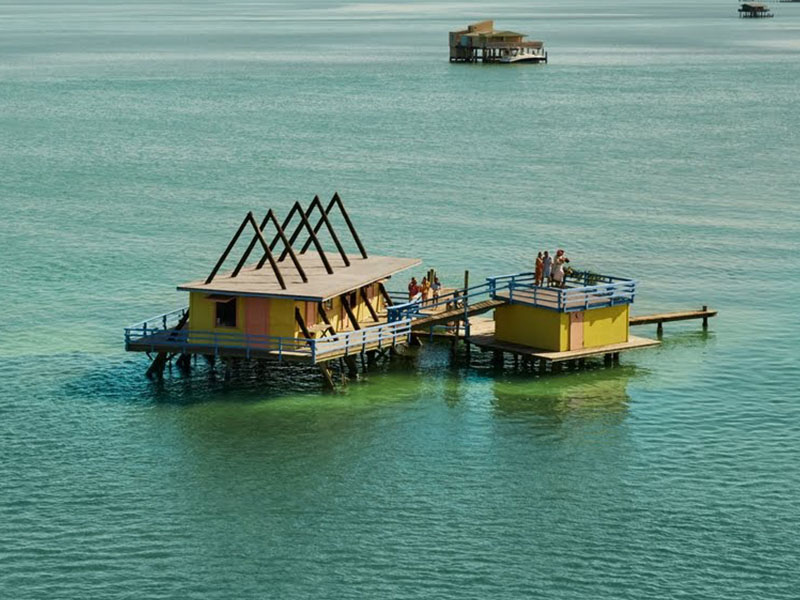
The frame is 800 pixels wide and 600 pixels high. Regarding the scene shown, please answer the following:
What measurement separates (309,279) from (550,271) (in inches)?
401

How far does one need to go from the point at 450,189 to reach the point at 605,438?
2416 inches

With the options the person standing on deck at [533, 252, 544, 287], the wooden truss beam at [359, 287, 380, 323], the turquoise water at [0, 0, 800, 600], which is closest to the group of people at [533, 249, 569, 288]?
the person standing on deck at [533, 252, 544, 287]

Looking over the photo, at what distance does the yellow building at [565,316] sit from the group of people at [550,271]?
0.58 meters

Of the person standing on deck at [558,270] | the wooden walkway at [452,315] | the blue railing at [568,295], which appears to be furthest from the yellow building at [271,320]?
the person standing on deck at [558,270]

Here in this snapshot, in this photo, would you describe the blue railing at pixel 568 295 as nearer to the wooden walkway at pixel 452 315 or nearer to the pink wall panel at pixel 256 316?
the wooden walkway at pixel 452 315

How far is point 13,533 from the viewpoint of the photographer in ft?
153

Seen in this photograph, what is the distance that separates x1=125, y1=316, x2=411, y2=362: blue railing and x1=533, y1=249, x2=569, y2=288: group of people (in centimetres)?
705

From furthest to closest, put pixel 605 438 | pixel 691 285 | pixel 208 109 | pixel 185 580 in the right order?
pixel 208 109 → pixel 691 285 → pixel 605 438 → pixel 185 580

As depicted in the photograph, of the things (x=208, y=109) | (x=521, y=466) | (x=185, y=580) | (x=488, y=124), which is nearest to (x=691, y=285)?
(x=521, y=466)

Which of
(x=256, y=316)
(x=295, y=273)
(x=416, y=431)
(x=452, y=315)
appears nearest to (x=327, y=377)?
(x=256, y=316)

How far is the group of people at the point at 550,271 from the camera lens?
6561cm

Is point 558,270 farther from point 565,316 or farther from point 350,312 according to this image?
point 350,312

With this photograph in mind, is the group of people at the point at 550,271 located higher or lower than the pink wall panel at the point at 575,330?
higher

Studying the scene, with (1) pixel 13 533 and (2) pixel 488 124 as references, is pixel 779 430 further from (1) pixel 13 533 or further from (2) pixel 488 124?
(2) pixel 488 124
